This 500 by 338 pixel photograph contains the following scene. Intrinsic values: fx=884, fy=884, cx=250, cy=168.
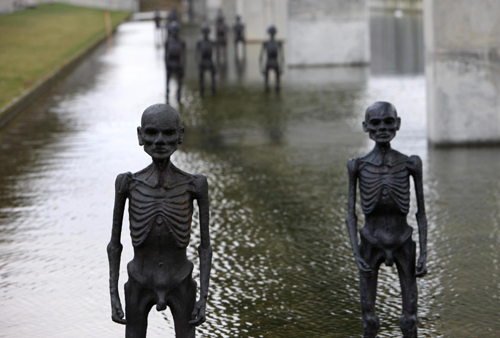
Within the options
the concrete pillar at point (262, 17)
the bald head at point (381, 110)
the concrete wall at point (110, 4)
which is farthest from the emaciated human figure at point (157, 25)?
the bald head at point (381, 110)

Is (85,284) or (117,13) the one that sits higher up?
(117,13)

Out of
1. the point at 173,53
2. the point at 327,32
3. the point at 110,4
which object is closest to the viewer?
the point at 173,53

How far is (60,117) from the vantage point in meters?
19.8

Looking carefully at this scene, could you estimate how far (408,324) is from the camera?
5789mm

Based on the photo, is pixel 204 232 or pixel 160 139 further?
pixel 204 232

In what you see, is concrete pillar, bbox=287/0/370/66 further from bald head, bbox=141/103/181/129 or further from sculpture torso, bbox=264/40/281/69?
bald head, bbox=141/103/181/129

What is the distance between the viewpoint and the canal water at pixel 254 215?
716 cm

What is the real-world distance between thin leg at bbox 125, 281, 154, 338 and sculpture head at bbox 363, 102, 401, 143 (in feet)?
5.83

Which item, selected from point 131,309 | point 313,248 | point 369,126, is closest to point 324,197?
point 313,248

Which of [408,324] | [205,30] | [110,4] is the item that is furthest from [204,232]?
[110,4]

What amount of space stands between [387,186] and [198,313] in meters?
1.59

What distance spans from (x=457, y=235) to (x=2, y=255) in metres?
4.81

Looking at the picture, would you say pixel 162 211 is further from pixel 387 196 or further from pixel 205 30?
pixel 205 30

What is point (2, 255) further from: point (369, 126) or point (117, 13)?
point (117, 13)
